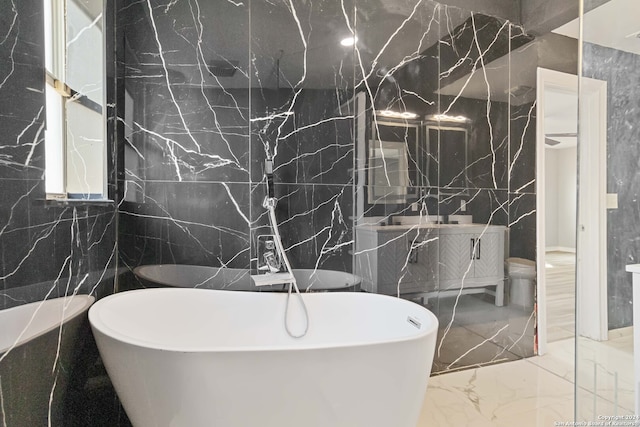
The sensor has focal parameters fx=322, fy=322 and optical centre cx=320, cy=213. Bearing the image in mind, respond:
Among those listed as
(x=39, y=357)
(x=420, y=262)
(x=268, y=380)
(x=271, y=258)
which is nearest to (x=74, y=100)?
(x=39, y=357)

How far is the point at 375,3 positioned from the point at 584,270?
1.75m

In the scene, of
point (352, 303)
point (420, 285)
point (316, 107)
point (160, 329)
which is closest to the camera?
point (160, 329)

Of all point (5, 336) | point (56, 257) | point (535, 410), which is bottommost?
point (535, 410)

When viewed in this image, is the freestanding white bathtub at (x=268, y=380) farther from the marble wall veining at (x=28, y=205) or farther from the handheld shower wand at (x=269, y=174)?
the handheld shower wand at (x=269, y=174)

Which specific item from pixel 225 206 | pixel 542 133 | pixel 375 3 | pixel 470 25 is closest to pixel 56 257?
pixel 225 206

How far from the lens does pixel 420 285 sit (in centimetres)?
200

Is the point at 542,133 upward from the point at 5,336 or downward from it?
upward

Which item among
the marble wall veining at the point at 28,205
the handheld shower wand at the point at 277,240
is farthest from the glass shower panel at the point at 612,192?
the marble wall veining at the point at 28,205

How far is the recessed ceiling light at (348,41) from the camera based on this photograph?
1827 millimetres

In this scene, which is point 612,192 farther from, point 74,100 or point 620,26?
point 74,100

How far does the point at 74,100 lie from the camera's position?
1.31 metres

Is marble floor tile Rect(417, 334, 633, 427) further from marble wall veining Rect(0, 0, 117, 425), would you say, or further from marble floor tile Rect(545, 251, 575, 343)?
marble wall veining Rect(0, 0, 117, 425)

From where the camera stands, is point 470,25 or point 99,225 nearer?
point 99,225

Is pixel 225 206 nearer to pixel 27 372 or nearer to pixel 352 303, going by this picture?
pixel 352 303
